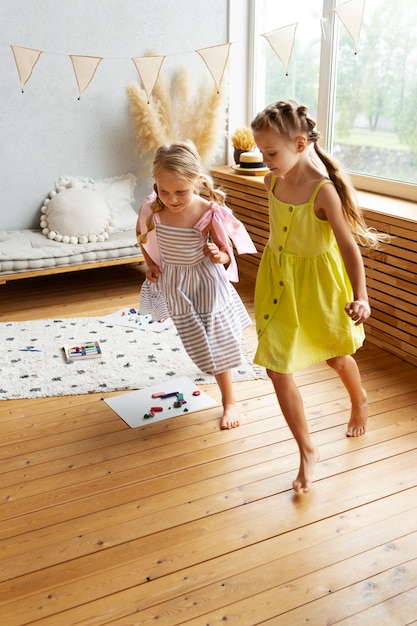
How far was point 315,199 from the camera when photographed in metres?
1.99

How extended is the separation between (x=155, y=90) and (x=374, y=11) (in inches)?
58.1

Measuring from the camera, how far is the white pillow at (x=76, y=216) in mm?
3994

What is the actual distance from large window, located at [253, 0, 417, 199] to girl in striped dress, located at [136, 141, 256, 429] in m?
1.29

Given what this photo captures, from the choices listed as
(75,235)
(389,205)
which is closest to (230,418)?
(389,205)

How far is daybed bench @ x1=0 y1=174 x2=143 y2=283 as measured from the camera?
3.78 meters

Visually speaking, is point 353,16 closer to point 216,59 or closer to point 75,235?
point 216,59

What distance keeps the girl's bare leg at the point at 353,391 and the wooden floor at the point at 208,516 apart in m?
0.05

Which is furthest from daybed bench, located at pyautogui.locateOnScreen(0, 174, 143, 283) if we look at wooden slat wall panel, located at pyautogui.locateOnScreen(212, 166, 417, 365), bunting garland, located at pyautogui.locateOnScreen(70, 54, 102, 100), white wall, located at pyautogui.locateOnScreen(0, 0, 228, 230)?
wooden slat wall panel, located at pyautogui.locateOnScreen(212, 166, 417, 365)

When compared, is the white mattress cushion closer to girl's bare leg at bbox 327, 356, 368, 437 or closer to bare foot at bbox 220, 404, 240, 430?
bare foot at bbox 220, 404, 240, 430

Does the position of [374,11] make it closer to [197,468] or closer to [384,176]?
[384,176]

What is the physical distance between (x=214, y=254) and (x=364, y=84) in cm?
174

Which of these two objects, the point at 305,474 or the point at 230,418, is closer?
the point at 305,474

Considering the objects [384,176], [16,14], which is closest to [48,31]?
[16,14]

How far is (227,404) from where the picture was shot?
2547 millimetres
